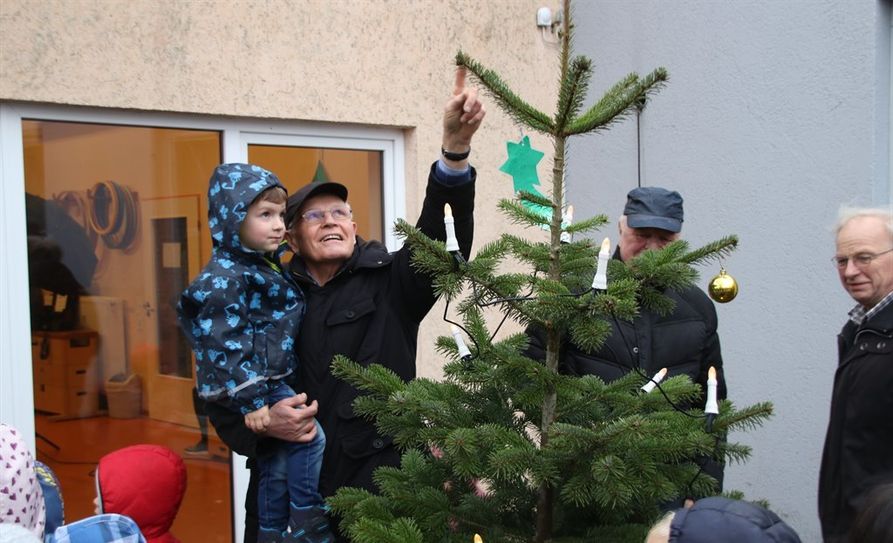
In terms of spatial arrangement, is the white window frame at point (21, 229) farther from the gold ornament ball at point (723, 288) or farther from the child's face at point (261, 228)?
the gold ornament ball at point (723, 288)

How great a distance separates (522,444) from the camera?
7.05 feet


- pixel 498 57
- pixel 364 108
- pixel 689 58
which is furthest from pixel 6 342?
pixel 689 58

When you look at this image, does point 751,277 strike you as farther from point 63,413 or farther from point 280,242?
point 63,413

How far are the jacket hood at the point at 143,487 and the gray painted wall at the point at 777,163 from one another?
340 cm

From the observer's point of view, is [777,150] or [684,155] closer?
[777,150]

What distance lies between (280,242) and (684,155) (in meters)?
3.36

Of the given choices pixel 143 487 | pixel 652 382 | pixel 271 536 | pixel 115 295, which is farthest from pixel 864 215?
pixel 115 295

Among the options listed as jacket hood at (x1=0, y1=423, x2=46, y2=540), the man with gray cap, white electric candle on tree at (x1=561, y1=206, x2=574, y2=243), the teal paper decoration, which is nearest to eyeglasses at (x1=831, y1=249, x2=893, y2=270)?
the man with gray cap

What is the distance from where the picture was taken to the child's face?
312 centimetres

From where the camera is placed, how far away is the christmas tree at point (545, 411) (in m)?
2.11

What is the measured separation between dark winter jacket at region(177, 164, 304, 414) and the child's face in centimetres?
2

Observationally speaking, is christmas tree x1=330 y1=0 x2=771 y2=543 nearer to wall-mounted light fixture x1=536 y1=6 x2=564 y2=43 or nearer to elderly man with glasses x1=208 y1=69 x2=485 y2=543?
elderly man with glasses x1=208 y1=69 x2=485 y2=543

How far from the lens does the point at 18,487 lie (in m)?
2.41

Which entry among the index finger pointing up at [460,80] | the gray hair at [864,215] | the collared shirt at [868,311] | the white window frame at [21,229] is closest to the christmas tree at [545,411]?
the index finger pointing up at [460,80]
